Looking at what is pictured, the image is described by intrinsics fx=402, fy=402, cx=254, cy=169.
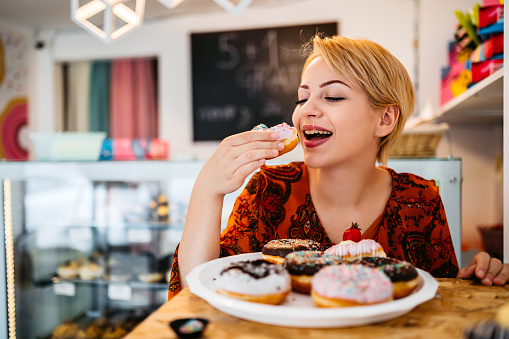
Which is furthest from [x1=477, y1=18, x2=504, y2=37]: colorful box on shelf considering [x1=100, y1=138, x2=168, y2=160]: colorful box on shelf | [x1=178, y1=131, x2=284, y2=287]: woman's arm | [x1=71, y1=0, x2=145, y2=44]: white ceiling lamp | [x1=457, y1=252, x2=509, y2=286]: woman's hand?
[x1=100, y1=138, x2=168, y2=160]: colorful box on shelf

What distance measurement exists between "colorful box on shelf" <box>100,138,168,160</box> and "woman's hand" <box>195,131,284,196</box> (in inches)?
59.8

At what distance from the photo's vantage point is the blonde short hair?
4.36 feet

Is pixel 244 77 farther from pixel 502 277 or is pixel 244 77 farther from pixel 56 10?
pixel 502 277

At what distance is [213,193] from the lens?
1.13 meters

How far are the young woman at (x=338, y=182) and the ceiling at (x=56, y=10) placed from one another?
270 cm

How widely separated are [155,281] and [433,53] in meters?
2.89

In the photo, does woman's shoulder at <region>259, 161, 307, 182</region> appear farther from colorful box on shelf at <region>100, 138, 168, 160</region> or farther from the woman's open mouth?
colorful box on shelf at <region>100, 138, 168, 160</region>

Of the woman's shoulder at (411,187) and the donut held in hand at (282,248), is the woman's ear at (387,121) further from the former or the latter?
the donut held in hand at (282,248)

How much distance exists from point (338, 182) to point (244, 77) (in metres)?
2.64

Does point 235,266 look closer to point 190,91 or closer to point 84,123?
point 190,91

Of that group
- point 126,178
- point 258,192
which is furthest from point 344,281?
point 126,178

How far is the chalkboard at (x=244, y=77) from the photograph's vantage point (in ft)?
12.4

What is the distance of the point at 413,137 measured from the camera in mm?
2180

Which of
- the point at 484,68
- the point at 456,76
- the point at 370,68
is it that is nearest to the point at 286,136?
the point at 370,68
